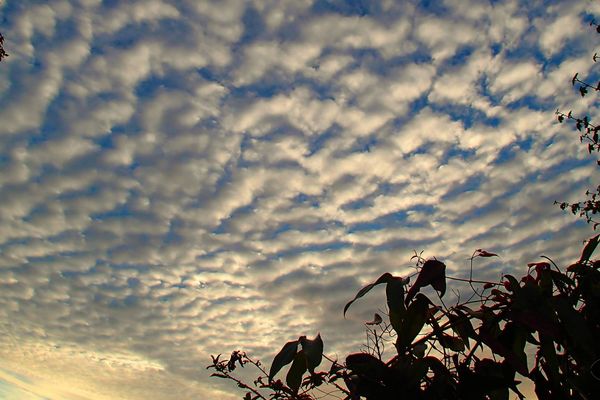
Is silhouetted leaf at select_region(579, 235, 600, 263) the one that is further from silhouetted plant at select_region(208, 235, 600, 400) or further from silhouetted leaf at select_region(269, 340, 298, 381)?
silhouetted leaf at select_region(269, 340, 298, 381)

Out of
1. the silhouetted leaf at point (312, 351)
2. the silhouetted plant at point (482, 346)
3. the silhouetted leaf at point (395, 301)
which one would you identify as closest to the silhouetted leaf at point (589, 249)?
the silhouetted plant at point (482, 346)

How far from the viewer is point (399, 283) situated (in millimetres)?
1479

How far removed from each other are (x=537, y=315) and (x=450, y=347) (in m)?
0.55

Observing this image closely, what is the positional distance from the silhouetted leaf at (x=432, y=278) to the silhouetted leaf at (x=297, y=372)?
0.47 metres

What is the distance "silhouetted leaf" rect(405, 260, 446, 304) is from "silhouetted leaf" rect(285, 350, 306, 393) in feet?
1.53

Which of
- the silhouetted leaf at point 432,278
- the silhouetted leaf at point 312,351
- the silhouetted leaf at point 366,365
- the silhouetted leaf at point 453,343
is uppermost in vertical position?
the silhouetted leaf at point 432,278

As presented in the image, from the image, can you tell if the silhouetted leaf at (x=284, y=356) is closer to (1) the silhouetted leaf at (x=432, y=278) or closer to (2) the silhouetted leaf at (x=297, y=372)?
(2) the silhouetted leaf at (x=297, y=372)

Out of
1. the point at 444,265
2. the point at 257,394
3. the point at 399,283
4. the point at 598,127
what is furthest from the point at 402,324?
the point at 598,127

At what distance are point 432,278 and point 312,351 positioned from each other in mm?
495

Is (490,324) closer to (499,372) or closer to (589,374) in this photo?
(499,372)

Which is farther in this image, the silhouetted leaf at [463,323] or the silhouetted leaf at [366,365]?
the silhouetted leaf at [463,323]

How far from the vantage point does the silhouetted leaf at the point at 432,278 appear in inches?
56.9

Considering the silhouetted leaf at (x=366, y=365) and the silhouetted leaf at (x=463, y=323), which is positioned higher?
the silhouetted leaf at (x=463, y=323)

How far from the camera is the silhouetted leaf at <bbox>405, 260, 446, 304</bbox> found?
1.44m
